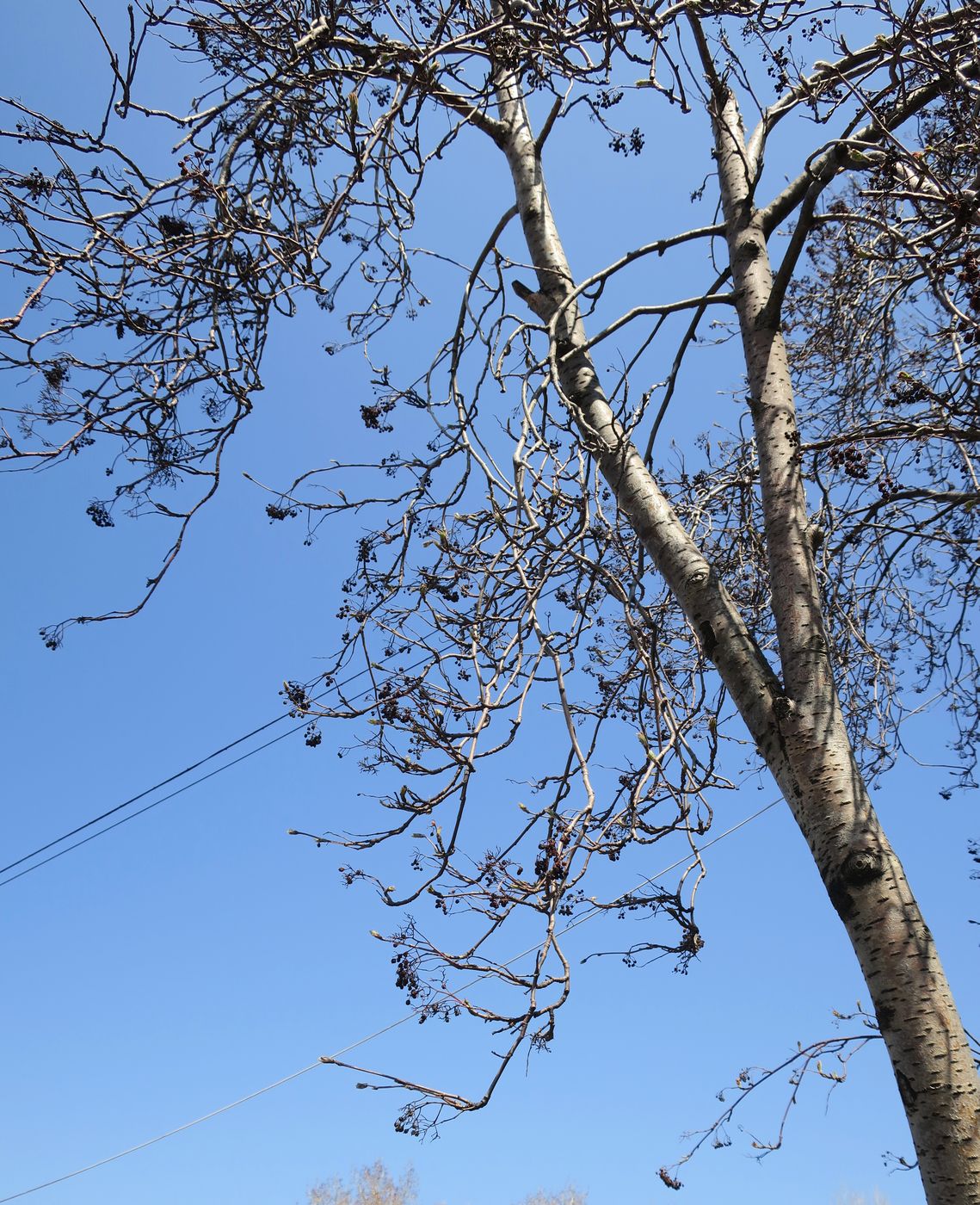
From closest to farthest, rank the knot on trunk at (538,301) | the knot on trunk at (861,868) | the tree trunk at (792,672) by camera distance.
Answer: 1. the tree trunk at (792,672)
2. the knot on trunk at (861,868)
3. the knot on trunk at (538,301)

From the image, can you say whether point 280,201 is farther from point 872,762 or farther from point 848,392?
point 872,762

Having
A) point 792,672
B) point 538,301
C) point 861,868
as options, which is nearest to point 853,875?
point 861,868

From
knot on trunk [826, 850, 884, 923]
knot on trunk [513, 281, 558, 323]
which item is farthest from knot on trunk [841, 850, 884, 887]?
knot on trunk [513, 281, 558, 323]

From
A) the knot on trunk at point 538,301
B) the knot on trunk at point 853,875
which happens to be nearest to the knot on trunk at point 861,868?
the knot on trunk at point 853,875

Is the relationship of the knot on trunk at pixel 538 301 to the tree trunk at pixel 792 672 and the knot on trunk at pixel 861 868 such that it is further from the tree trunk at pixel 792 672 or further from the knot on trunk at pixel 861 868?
the knot on trunk at pixel 861 868

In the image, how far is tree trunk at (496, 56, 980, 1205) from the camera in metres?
2.42

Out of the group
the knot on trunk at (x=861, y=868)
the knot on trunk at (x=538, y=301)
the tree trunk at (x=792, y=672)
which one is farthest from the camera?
the knot on trunk at (x=538, y=301)

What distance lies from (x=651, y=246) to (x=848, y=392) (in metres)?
1.34

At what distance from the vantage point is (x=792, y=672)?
121 inches

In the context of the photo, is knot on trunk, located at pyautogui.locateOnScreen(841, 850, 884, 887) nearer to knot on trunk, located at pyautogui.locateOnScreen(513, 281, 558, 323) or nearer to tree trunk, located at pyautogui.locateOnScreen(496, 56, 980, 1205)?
tree trunk, located at pyautogui.locateOnScreen(496, 56, 980, 1205)

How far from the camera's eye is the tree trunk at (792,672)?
2.42m

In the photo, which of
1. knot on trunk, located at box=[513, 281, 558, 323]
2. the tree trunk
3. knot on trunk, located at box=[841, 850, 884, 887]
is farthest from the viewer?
knot on trunk, located at box=[513, 281, 558, 323]

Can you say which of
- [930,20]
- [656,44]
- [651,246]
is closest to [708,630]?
[651,246]

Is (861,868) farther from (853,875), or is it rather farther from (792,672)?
(792,672)
